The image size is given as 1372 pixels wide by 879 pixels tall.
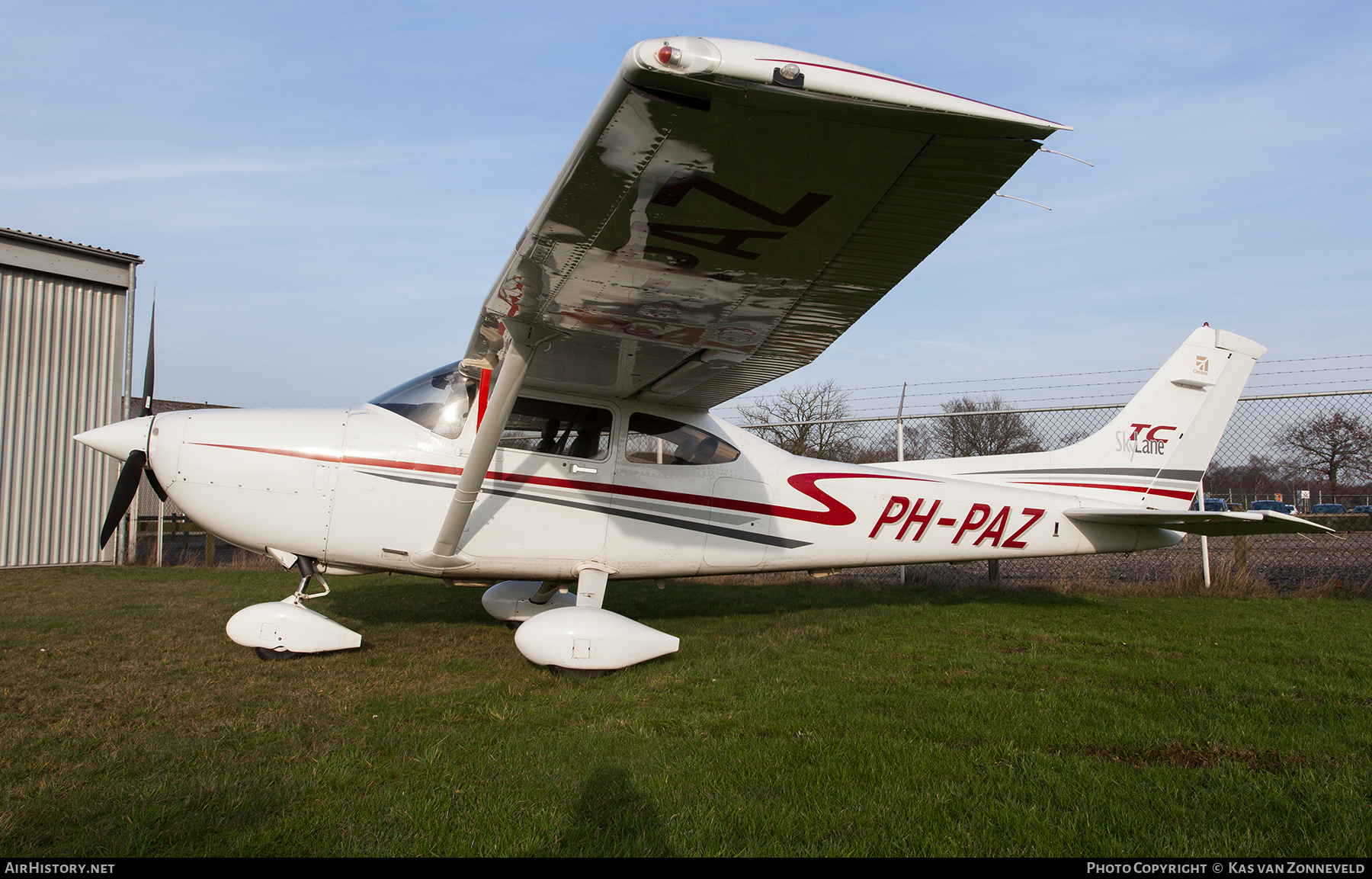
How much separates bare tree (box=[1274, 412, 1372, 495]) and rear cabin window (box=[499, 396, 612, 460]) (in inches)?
332

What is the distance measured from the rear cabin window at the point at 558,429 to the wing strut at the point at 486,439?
57 cm

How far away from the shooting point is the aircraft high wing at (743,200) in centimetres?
217

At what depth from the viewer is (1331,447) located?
9297 millimetres

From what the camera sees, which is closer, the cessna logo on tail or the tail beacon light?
the tail beacon light

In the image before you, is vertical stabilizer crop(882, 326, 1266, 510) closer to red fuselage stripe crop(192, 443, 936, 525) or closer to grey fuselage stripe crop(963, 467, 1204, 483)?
grey fuselage stripe crop(963, 467, 1204, 483)

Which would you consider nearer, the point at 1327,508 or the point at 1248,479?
the point at 1327,508

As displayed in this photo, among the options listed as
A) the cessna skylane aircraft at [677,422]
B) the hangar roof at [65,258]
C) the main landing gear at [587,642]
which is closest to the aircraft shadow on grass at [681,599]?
the cessna skylane aircraft at [677,422]

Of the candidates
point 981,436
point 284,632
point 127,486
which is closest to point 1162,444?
point 981,436

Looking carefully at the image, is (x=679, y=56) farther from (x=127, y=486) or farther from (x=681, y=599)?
(x=681, y=599)

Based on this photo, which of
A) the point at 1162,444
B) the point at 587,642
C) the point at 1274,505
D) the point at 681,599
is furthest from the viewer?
the point at 1274,505

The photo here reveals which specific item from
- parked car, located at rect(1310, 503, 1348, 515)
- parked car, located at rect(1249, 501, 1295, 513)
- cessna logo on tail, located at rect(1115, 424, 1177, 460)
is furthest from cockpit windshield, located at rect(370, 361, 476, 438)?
parked car, located at rect(1249, 501, 1295, 513)

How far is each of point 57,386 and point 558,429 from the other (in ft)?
34.6

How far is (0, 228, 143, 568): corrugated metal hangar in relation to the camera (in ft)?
36.5

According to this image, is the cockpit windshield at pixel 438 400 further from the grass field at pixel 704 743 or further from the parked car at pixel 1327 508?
the parked car at pixel 1327 508
